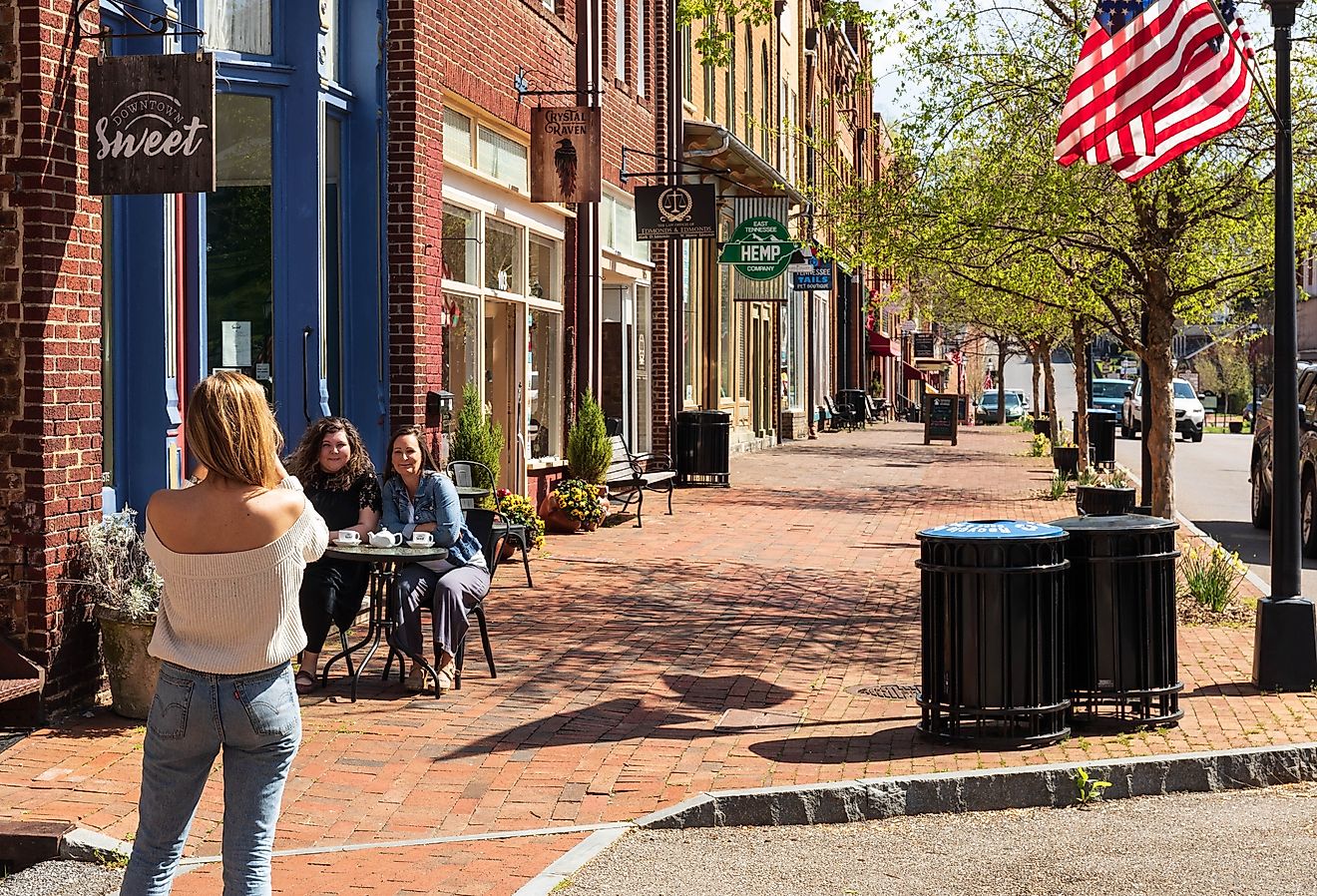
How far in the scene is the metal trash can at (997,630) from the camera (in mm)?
6926

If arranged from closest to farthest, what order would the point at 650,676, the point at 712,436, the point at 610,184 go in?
1. the point at 650,676
2. the point at 610,184
3. the point at 712,436

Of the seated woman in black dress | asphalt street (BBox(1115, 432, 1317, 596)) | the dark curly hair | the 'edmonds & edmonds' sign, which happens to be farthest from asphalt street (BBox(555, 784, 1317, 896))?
asphalt street (BBox(1115, 432, 1317, 596))

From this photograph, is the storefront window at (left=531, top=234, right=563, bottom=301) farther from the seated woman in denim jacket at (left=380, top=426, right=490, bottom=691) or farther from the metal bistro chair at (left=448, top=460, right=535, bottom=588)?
the seated woman in denim jacket at (left=380, top=426, right=490, bottom=691)

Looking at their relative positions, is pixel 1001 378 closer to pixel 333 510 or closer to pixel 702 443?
pixel 702 443

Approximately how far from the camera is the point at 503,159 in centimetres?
1466

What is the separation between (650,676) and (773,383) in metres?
26.9

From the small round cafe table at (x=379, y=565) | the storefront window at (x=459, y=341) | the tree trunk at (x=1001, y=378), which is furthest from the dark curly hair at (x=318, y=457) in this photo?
the tree trunk at (x=1001, y=378)

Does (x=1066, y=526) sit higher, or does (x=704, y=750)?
(x=1066, y=526)

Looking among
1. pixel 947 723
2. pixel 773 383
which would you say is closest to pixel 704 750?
pixel 947 723

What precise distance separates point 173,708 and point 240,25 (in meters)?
7.08

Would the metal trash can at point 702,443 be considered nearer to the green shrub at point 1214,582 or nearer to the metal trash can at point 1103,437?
the metal trash can at point 1103,437

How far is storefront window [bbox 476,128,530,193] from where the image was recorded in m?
14.1

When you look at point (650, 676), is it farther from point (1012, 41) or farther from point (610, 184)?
point (610, 184)

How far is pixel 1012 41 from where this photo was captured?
44.6 ft
